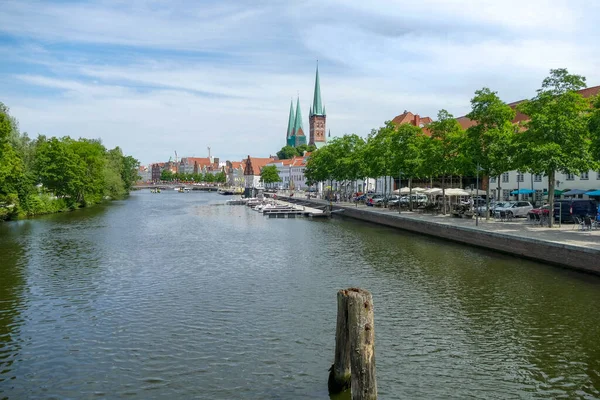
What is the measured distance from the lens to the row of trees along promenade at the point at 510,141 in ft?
106

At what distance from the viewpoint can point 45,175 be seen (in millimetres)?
70875

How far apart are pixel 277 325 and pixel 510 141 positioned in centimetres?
2817

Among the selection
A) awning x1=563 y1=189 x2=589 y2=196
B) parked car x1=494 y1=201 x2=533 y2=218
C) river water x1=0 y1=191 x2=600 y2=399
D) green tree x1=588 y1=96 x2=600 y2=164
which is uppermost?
green tree x1=588 y1=96 x2=600 y2=164

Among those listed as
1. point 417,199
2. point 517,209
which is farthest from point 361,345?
point 417,199

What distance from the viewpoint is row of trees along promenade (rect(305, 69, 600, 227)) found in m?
32.2

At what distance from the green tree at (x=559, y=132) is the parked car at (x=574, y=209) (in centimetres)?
432

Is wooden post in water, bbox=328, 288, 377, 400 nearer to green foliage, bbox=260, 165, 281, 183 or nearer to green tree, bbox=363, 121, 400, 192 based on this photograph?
green tree, bbox=363, 121, 400, 192

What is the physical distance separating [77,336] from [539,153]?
27981 millimetres

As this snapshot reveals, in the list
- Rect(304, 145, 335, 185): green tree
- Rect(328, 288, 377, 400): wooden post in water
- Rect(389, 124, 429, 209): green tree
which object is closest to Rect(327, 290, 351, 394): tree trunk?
Rect(328, 288, 377, 400): wooden post in water

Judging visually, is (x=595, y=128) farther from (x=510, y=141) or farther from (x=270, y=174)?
(x=270, y=174)

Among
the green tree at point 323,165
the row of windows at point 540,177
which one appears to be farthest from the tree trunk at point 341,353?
the green tree at point 323,165

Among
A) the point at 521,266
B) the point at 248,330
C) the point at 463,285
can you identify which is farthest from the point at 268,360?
the point at 521,266

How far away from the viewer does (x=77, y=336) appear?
15.6 metres

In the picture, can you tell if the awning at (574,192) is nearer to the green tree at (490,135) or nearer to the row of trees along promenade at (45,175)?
the green tree at (490,135)
